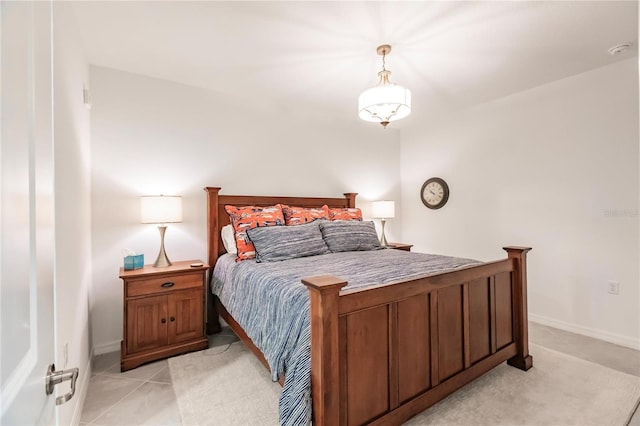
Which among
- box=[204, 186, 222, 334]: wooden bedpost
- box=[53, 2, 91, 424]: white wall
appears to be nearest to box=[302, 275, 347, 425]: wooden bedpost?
box=[53, 2, 91, 424]: white wall

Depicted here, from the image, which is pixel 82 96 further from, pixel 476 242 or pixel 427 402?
pixel 476 242

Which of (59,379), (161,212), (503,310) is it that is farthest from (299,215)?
(59,379)

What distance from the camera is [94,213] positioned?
257 cm

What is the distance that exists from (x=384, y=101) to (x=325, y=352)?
1.69 metres

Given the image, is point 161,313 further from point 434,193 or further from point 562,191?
point 562,191

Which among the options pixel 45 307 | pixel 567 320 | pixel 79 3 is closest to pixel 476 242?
pixel 567 320

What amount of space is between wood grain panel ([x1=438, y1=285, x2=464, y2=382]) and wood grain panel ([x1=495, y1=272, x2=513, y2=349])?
459 mm

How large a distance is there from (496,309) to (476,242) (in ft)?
5.80

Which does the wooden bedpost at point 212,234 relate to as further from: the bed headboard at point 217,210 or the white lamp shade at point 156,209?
the white lamp shade at point 156,209

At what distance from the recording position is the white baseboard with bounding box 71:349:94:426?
5.47 ft

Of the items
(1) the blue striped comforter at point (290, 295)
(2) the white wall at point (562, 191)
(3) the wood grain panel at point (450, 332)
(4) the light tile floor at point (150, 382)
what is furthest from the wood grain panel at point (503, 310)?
(2) the white wall at point (562, 191)

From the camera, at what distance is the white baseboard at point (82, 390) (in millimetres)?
1666

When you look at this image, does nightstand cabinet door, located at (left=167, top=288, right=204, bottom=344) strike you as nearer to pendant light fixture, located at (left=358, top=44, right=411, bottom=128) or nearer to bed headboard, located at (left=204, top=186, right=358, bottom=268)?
bed headboard, located at (left=204, top=186, right=358, bottom=268)

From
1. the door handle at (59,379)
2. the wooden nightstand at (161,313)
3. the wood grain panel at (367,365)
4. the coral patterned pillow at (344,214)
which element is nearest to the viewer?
the door handle at (59,379)
